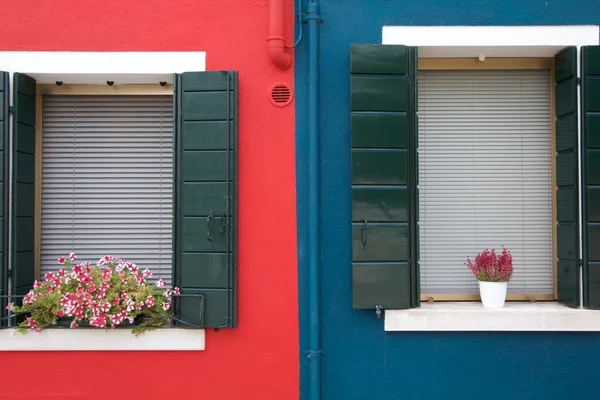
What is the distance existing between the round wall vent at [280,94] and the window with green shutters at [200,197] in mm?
286

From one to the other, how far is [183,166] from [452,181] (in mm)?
2024

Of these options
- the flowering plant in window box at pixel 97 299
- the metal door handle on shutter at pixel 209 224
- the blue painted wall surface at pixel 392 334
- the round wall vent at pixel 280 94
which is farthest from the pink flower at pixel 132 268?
the round wall vent at pixel 280 94

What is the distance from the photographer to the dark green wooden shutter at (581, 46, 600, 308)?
12.2ft

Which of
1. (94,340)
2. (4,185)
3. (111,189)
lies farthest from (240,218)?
(4,185)

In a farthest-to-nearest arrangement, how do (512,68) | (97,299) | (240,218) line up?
(512,68)
(240,218)
(97,299)

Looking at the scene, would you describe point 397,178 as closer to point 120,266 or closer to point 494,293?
point 494,293

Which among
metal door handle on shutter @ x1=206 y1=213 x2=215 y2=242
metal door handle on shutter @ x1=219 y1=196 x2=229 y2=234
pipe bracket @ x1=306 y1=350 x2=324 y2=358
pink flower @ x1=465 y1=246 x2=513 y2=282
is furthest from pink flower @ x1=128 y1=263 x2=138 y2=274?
pink flower @ x1=465 y1=246 x2=513 y2=282

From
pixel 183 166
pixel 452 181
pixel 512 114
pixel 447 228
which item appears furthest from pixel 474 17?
pixel 183 166

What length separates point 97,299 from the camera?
11.7ft

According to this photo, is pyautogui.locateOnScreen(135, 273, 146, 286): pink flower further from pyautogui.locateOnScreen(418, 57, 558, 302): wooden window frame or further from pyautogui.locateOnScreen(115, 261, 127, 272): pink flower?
pyautogui.locateOnScreen(418, 57, 558, 302): wooden window frame

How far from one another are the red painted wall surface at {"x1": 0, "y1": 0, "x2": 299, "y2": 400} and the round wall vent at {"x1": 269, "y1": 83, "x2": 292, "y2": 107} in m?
0.05

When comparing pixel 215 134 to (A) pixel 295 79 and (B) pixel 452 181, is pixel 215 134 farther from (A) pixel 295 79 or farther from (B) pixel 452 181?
(B) pixel 452 181

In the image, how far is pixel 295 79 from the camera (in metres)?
3.86

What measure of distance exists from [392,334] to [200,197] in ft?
5.53
